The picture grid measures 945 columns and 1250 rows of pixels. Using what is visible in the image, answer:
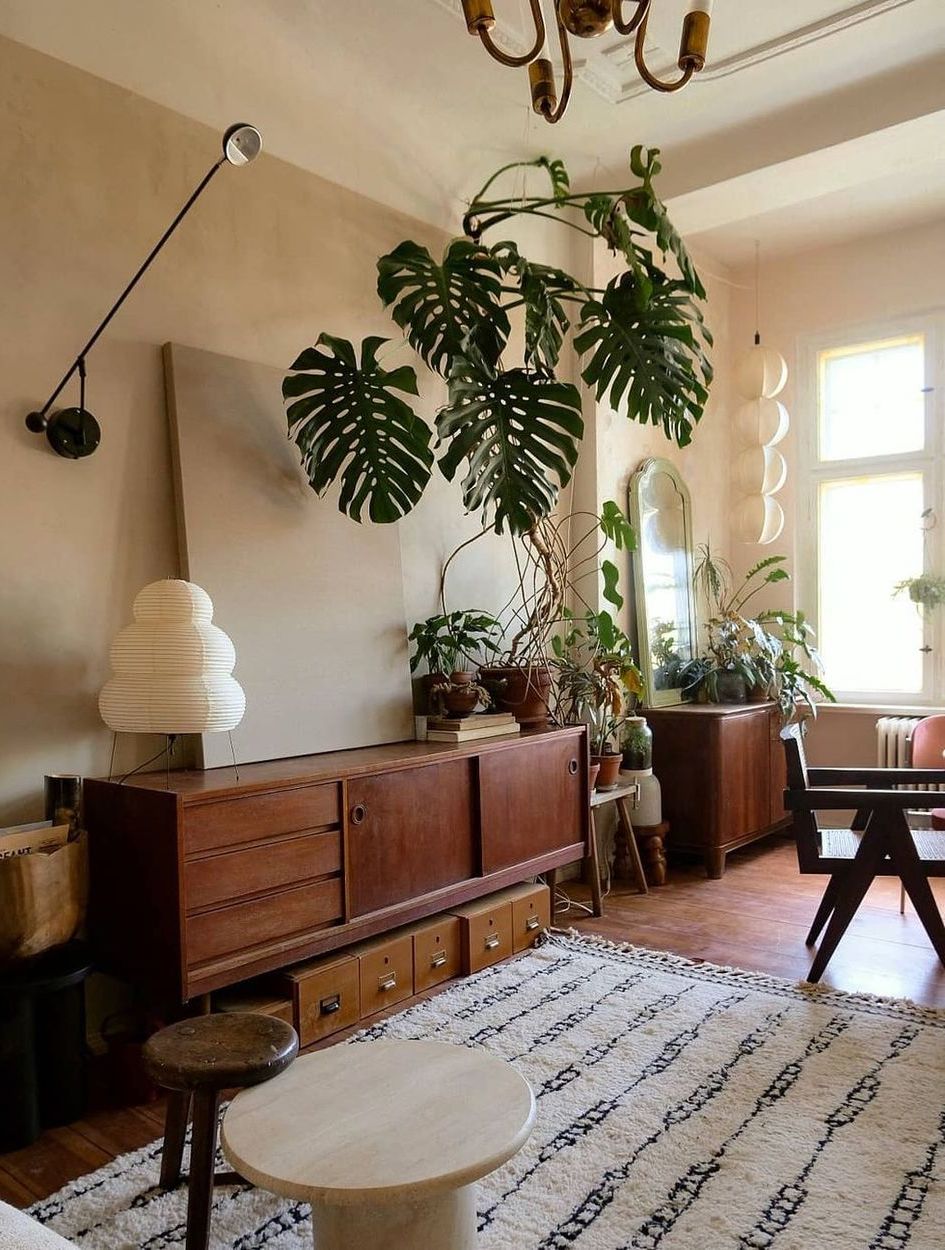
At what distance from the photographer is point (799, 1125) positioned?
7.55 feet

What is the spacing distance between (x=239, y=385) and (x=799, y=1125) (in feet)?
8.75

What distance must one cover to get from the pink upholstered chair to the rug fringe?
1.71 metres

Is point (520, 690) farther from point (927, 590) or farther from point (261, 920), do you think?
point (927, 590)

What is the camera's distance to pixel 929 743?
14.8 feet

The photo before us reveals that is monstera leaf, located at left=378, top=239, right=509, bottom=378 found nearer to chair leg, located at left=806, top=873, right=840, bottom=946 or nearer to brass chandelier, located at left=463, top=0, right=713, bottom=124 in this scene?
brass chandelier, located at left=463, top=0, right=713, bottom=124

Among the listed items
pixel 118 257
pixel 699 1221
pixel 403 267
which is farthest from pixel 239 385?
pixel 699 1221

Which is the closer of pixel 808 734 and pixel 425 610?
pixel 425 610

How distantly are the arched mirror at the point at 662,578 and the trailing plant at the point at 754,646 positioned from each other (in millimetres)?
141

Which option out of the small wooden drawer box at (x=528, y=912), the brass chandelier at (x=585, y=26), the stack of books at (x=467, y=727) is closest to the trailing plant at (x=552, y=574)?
the stack of books at (x=467, y=727)

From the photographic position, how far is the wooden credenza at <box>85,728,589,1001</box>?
2.46 meters

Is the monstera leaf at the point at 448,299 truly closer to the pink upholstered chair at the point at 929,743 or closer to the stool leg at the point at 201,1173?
the stool leg at the point at 201,1173

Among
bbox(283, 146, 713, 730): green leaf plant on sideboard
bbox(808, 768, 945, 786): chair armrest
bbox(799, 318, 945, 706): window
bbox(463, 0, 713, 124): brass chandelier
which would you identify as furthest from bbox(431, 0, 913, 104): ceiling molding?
bbox(808, 768, 945, 786): chair armrest

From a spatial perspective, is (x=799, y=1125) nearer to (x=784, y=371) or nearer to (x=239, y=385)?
(x=239, y=385)

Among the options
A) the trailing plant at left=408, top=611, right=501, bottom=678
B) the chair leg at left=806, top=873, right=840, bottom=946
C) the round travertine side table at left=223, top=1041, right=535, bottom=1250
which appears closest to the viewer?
the round travertine side table at left=223, top=1041, right=535, bottom=1250
